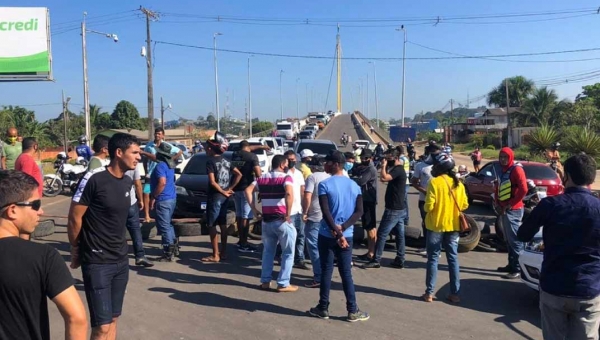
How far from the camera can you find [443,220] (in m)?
6.06

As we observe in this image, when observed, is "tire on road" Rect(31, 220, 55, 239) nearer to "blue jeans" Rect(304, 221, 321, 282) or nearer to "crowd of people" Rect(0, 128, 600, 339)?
"crowd of people" Rect(0, 128, 600, 339)

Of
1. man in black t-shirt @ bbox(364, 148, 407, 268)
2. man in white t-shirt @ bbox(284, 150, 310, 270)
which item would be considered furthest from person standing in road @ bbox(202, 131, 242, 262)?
man in black t-shirt @ bbox(364, 148, 407, 268)

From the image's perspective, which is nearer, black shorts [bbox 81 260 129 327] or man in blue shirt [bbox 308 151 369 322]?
black shorts [bbox 81 260 129 327]

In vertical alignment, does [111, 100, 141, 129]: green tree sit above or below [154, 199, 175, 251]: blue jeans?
above

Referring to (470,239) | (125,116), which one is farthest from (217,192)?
(125,116)

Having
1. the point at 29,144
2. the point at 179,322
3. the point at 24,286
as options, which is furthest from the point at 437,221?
the point at 29,144

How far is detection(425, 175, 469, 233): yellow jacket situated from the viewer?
6059 millimetres

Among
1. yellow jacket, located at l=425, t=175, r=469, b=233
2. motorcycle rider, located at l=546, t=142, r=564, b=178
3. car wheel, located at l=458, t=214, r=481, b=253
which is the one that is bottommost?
car wheel, located at l=458, t=214, r=481, b=253

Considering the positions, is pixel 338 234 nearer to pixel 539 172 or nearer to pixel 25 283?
pixel 25 283

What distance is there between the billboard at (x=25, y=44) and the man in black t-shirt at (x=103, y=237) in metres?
22.9

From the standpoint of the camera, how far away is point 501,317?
5637 mm

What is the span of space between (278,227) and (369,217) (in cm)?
198

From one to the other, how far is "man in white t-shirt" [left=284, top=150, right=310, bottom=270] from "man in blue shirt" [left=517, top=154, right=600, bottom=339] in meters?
3.60

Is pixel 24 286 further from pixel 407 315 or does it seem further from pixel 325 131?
pixel 325 131
